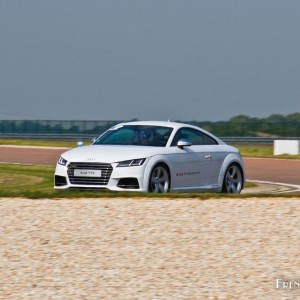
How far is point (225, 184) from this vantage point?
1688 centimetres

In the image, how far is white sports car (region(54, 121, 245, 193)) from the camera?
49.9ft

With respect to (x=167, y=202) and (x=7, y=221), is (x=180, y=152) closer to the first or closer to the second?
(x=167, y=202)

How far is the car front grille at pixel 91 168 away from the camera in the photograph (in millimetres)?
15195

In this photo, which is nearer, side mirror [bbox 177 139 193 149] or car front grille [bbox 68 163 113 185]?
car front grille [bbox 68 163 113 185]

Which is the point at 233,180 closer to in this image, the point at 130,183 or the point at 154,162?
the point at 154,162

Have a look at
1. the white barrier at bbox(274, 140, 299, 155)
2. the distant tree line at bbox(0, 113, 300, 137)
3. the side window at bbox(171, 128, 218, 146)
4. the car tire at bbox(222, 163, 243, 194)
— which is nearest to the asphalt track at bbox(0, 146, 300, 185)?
the white barrier at bbox(274, 140, 299, 155)

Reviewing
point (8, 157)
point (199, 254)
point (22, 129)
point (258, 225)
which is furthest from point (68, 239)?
point (22, 129)

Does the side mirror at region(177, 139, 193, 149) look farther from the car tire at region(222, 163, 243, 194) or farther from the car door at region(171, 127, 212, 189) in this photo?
the car tire at region(222, 163, 243, 194)

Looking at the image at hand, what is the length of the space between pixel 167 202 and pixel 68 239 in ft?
7.75

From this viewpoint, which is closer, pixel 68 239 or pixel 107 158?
pixel 68 239

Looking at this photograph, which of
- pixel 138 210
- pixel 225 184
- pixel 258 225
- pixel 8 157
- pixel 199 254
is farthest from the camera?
pixel 8 157

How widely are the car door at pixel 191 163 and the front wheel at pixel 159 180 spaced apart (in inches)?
5.9

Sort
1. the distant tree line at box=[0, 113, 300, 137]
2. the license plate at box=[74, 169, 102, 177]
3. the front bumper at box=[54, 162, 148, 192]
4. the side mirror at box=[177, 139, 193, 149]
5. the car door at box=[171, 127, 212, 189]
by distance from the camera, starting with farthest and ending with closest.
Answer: the distant tree line at box=[0, 113, 300, 137] < the side mirror at box=[177, 139, 193, 149] < the car door at box=[171, 127, 212, 189] < the license plate at box=[74, 169, 102, 177] < the front bumper at box=[54, 162, 148, 192]

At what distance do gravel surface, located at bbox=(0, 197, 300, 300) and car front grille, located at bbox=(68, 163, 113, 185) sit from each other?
2.22m
